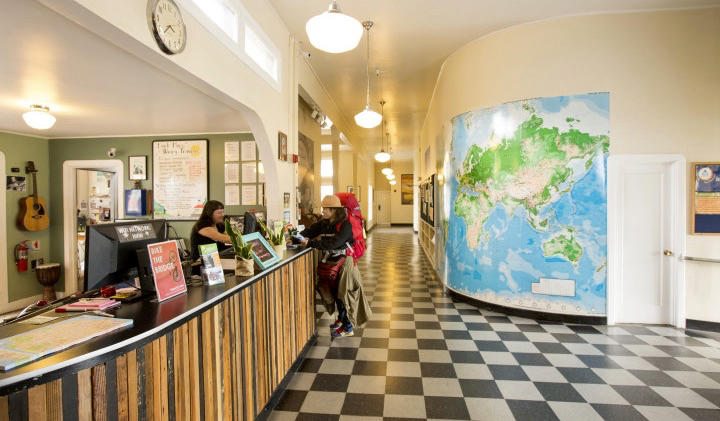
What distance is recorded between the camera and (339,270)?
4121mm

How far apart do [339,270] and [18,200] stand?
6.43m

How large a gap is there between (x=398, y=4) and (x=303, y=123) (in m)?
2.96

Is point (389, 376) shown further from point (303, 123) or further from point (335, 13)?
point (303, 123)

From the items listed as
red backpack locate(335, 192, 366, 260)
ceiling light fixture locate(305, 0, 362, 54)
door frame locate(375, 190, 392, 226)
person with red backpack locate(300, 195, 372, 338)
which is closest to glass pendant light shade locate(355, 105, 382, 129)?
red backpack locate(335, 192, 366, 260)

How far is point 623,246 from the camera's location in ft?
14.8

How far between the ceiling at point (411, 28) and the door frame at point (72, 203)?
183 inches

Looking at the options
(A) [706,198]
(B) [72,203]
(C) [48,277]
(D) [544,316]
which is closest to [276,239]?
(D) [544,316]

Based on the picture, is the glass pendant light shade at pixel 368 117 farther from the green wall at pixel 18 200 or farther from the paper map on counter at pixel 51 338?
the green wall at pixel 18 200

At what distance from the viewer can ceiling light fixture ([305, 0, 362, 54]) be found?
2697 mm

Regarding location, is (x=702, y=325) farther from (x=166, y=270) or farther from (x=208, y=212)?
(x=208, y=212)

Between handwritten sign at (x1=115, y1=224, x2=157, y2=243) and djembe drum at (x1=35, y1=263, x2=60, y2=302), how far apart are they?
6.21 m

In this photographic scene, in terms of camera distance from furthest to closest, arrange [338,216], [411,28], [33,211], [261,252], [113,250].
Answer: [33,211], [411,28], [338,216], [261,252], [113,250]

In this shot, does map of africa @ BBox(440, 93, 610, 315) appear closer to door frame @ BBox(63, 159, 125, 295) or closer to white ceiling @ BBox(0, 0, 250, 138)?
white ceiling @ BBox(0, 0, 250, 138)

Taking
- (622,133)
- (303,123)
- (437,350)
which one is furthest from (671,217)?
(303,123)
